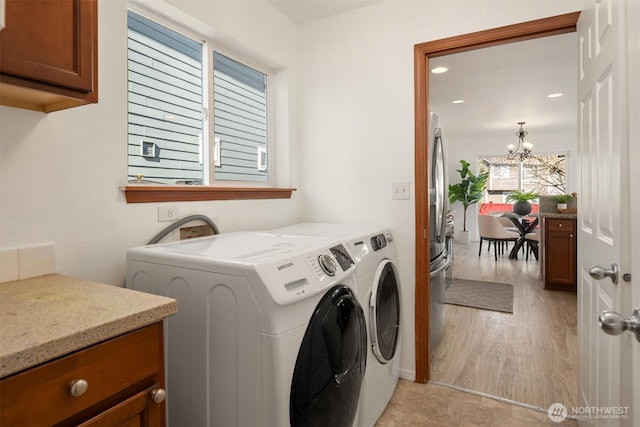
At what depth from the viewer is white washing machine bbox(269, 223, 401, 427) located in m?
1.64

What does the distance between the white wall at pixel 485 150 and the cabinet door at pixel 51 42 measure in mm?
8002

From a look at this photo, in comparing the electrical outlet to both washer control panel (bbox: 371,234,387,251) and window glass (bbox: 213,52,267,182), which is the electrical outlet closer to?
window glass (bbox: 213,52,267,182)

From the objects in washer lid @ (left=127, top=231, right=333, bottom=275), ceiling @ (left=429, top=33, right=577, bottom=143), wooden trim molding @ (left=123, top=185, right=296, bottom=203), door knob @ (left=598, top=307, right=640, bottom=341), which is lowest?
door knob @ (left=598, top=307, right=640, bottom=341)

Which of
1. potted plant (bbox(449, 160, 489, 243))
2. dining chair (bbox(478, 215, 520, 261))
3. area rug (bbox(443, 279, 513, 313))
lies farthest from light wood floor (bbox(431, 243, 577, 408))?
potted plant (bbox(449, 160, 489, 243))

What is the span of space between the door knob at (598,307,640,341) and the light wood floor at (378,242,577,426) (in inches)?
50.3

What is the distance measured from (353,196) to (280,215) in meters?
0.51

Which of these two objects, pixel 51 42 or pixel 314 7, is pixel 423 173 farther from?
pixel 51 42

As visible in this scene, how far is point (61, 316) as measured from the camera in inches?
31.5

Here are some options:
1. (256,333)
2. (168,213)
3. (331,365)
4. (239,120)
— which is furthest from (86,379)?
(239,120)

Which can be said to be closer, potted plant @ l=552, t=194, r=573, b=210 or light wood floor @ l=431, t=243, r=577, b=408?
light wood floor @ l=431, t=243, r=577, b=408

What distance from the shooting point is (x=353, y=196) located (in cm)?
244

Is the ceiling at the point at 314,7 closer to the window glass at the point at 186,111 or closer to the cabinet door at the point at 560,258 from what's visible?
the window glass at the point at 186,111

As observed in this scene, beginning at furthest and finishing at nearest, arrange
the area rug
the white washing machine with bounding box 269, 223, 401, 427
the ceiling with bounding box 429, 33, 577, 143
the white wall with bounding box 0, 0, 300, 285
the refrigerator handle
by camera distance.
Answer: the area rug → the ceiling with bounding box 429, 33, 577, 143 → the refrigerator handle → the white washing machine with bounding box 269, 223, 401, 427 → the white wall with bounding box 0, 0, 300, 285

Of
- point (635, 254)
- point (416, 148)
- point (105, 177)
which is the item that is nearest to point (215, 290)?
point (105, 177)
